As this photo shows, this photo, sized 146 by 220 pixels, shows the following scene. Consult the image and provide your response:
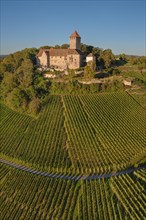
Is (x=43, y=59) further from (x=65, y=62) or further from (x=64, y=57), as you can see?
(x=65, y=62)

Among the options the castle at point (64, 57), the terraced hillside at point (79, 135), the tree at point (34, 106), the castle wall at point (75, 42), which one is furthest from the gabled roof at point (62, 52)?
the tree at point (34, 106)

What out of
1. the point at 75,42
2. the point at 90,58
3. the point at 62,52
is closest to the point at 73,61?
the point at 62,52

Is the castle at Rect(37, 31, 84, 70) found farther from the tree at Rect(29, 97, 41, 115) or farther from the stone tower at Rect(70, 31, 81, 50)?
the tree at Rect(29, 97, 41, 115)

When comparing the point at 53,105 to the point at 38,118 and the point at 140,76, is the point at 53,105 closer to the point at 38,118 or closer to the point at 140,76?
the point at 38,118

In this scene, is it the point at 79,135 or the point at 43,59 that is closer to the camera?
the point at 79,135

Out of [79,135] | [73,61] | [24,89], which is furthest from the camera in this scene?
[73,61]

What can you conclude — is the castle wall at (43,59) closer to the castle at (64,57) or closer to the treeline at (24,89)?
the castle at (64,57)

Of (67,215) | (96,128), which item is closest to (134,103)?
(96,128)

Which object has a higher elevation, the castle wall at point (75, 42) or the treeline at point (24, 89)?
the castle wall at point (75, 42)
